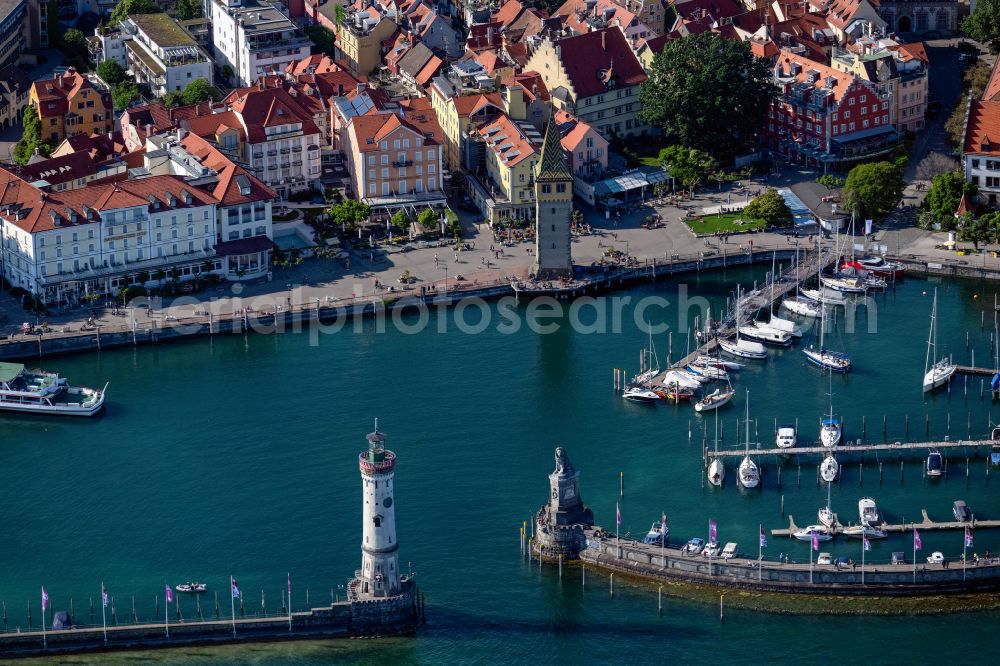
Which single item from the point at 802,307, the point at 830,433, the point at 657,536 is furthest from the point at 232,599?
the point at 802,307

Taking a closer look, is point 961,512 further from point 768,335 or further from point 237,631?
point 237,631

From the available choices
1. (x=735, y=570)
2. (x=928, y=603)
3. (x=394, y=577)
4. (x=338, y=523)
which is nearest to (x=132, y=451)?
A: (x=338, y=523)

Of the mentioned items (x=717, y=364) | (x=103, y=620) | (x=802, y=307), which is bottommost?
(x=103, y=620)

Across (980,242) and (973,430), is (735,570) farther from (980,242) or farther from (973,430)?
(980,242)

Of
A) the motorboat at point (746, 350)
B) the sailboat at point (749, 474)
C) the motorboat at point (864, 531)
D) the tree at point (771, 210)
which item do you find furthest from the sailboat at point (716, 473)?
the tree at point (771, 210)

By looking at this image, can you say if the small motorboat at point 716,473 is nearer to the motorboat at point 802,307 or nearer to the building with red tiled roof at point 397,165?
the motorboat at point 802,307
